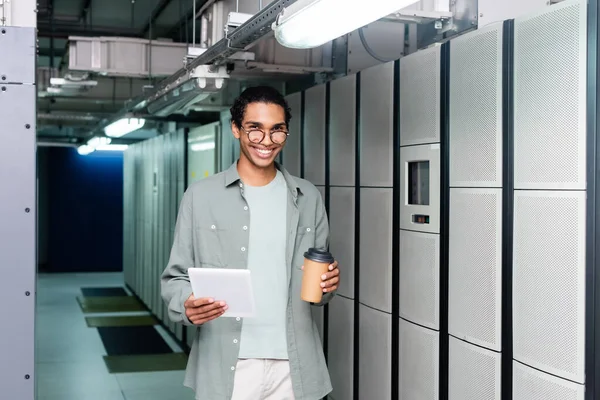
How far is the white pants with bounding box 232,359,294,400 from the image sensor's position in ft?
7.89

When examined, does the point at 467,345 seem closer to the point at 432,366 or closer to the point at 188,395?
the point at 432,366

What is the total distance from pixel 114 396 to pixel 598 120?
475cm

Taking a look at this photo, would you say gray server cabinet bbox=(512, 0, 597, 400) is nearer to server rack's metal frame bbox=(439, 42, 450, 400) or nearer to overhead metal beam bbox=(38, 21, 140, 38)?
server rack's metal frame bbox=(439, 42, 450, 400)

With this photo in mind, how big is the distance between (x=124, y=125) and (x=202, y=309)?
5576mm

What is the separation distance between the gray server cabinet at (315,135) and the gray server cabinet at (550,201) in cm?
194

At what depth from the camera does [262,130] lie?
244 cm

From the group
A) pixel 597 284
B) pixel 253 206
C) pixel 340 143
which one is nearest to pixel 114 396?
pixel 340 143

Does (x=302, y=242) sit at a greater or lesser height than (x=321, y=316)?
greater

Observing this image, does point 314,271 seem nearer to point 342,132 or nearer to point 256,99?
point 256,99

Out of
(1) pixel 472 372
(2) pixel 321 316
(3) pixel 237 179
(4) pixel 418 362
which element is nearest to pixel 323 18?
(3) pixel 237 179

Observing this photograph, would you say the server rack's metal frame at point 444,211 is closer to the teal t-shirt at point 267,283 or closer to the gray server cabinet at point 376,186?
the gray server cabinet at point 376,186

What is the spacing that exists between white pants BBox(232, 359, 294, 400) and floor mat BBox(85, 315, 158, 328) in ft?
23.4

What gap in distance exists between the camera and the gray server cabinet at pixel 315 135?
4.52 m

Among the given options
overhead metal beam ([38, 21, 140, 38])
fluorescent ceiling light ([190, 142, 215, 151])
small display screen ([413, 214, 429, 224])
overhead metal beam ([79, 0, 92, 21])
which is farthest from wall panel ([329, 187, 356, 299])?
overhead metal beam ([38, 21, 140, 38])
